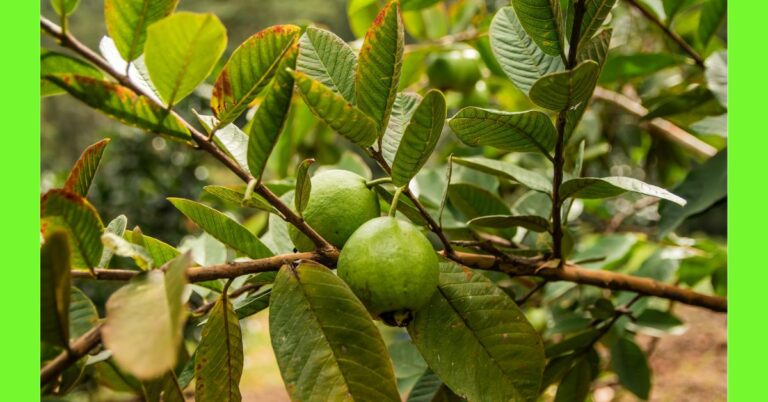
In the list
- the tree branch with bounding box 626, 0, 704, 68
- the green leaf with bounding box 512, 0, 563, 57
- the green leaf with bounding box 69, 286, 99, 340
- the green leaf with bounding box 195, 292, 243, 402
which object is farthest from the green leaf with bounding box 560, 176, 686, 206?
the tree branch with bounding box 626, 0, 704, 68

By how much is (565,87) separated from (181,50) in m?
0.29

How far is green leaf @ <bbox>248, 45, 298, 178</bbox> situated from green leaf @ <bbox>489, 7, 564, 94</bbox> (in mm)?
242

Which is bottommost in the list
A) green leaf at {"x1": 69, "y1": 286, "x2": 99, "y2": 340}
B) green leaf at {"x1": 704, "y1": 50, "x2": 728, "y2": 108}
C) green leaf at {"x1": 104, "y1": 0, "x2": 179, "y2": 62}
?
green leaf at {"x1": 69, "y1": 286, "x2": 99, "y2": 340}

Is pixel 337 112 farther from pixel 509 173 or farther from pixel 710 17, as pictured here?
pixel 710 17

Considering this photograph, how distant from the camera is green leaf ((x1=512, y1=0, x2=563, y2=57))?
21.0 inches

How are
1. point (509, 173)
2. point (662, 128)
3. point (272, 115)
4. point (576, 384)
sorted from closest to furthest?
1. point (272, 115)
2. point (509, 173)
3. point (576, 384)
4. point (662, 128)

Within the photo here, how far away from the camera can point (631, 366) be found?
Answer: 1.09 m

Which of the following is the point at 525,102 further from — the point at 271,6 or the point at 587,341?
the point at 271,6

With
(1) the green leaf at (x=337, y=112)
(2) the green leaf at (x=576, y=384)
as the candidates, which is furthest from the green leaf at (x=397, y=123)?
(2) the green leaf at (x=576, y=384)

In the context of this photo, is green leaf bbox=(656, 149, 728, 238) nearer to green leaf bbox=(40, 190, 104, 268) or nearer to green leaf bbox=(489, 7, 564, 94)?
green leaf bbox=(489, 7, 564, 94)

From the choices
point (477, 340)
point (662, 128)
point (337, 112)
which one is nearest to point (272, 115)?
point (337, 112)

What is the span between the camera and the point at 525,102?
5.21 ft

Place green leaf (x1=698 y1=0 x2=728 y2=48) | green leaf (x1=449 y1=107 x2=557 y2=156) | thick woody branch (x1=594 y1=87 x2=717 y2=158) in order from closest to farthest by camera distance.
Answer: green leaf (x1=449 y1=107 x2=557 y2=156) < green leaf (x1=698 y1=0 x2=728 y2=48) < thick woody branch (x1=594 y1=87 x2=717 y2=158)

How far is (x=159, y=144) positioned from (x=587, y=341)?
2686 millimetres
